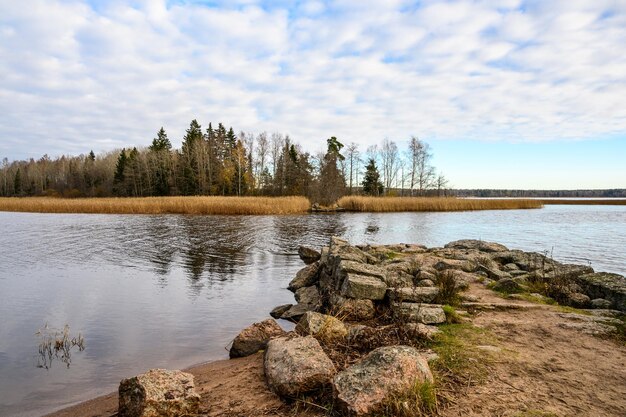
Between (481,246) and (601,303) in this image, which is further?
(481,246)

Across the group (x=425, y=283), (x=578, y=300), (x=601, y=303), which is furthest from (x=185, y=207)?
(x=601, y=303)

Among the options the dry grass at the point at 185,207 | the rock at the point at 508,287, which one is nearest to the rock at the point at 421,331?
the rock at the point at 508,287

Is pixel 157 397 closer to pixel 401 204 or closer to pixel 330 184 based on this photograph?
pixel 401 204

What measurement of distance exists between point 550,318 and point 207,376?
→ 4.90m

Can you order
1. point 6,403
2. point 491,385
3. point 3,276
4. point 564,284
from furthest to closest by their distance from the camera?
point 3,276 → point 564,284 → point 6,403 → point 491,385

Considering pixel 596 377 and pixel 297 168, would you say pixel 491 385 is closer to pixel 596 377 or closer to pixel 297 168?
pixel 596 377

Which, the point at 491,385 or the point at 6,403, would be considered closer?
the point at 491,385

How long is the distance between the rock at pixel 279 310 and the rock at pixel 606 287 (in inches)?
223

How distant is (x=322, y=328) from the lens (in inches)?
183

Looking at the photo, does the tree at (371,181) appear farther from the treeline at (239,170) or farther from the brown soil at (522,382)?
the brown soil at (522,382)

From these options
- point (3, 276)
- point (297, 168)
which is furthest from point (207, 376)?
point (297, 168)

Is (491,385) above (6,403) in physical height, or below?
above

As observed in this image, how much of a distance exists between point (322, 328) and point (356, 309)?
1258 mm

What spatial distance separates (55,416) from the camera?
3.86m
